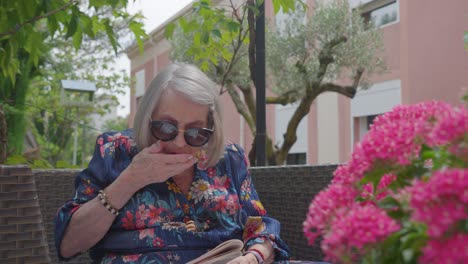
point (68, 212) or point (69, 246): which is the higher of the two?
point (68, 212)

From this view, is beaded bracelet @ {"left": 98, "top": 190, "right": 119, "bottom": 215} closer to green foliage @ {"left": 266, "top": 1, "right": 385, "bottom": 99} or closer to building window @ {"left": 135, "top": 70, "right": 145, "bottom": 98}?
green foliage @ {"left": 266, "top": 1, "right": 385, "bottom": 99}

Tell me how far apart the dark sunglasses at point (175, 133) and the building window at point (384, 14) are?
14601 mm

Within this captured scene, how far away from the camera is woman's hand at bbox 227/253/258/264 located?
1640 millimetres

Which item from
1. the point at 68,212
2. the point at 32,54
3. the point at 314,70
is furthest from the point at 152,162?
the point at 314,70

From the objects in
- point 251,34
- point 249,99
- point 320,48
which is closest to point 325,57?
point 320,48

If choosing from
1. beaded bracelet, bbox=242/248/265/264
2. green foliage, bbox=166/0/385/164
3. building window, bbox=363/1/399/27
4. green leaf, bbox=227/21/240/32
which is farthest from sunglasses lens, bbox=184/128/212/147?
building window, bbox=363/1/399/27

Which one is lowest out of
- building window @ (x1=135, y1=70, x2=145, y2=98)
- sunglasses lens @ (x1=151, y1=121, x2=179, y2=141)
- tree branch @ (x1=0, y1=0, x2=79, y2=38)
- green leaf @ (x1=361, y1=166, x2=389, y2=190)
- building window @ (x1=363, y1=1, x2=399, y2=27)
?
green leaf @ (x1=361, y1=166, x2=389, y2=190)

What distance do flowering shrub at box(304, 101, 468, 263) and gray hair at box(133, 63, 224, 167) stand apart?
1217 mm

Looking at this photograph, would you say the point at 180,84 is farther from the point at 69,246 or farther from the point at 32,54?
the point at 32,54

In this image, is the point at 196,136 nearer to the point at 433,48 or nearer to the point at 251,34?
the point at 251,34

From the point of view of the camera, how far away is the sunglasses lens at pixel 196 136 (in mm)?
1760

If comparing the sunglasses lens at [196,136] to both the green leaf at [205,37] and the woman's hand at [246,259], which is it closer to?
the woman's hand at [246,259]

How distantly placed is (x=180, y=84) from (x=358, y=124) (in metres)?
16.1

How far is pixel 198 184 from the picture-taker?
6.30 feet
